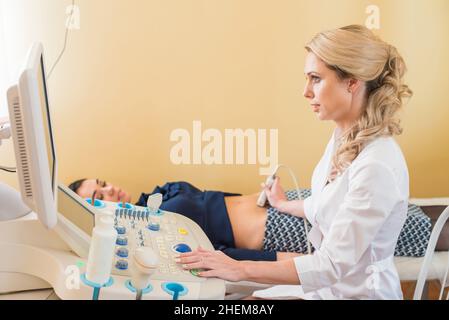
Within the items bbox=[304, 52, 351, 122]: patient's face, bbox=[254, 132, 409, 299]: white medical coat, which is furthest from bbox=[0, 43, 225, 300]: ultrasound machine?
bbox=[304, 52, 351, 122]: patient's face

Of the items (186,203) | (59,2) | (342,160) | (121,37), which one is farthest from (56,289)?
(59,2)

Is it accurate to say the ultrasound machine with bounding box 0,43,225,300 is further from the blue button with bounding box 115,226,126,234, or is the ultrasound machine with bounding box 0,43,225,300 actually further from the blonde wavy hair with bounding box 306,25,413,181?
the blonde wavy hair with bounding box 306,25,413,181

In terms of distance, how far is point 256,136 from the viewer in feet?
4.67

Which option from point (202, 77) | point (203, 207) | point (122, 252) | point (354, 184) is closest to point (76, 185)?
point (203, 207)

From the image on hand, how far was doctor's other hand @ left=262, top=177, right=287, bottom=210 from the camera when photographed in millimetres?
1475

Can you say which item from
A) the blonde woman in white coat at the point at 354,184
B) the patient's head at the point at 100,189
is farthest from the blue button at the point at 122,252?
the patient's head at the point at 100,189

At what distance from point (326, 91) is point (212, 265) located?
0.41 m

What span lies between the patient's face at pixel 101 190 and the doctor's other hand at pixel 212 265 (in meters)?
0.69

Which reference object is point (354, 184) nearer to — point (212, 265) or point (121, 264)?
point (212, 265)

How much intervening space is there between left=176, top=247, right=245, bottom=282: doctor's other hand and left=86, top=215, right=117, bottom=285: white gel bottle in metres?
0.18

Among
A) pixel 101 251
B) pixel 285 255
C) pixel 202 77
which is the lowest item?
pixel 285 255

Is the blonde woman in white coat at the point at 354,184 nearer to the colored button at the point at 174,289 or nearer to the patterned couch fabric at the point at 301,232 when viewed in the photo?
the colored button at the point at 174,289

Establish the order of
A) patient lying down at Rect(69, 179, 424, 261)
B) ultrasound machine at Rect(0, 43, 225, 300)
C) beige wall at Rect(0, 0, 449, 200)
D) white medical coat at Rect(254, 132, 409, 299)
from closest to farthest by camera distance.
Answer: ultrasound machine at Rect(0, 43, 225, 300)
white medical coat at Rect(254, 132, 409, 299)
beige wall at Rect(0, 0, 449, 200)
patient lying down at Rect(69, 179, 424, 261)

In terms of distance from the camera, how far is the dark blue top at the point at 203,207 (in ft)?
4.92
